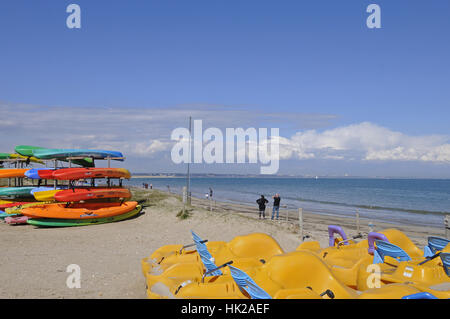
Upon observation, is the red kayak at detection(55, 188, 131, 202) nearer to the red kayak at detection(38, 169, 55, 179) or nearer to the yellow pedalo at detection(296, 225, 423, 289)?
the red kayak at detection(38, 169, 55, 179)

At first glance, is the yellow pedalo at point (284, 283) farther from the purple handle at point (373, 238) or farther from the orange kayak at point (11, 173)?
the orange kayak at point (11, 173)

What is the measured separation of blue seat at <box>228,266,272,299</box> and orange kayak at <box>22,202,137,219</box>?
12202mm

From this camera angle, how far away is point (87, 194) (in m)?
15.9

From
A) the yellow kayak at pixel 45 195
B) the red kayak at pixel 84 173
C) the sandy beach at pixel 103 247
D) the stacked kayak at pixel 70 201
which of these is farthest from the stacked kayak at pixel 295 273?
the yellow kayak at pixel 45 195

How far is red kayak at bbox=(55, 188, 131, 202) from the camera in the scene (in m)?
15.4

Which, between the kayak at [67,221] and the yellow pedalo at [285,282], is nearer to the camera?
the yellow pedalo at [285,282]

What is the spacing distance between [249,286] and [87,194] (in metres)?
12.8

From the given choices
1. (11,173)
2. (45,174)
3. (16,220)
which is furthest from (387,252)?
(11,173)

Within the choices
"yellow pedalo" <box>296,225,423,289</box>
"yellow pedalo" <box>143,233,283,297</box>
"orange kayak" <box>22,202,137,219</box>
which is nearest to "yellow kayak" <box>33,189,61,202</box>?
"orange kayak" <box>22,202,137,219</box>

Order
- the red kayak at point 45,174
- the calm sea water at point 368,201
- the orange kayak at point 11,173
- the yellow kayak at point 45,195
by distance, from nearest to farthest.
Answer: the yellow kayak at point 45,195 → the red kayak at point 45,174 → the orange kayak at point 11,173 → the calm sea water at point 368,201

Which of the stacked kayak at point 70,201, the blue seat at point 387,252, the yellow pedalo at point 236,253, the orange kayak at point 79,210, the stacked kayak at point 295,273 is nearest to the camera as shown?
the stacked kayak at point 295,273

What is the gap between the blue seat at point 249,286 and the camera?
4.47 m
